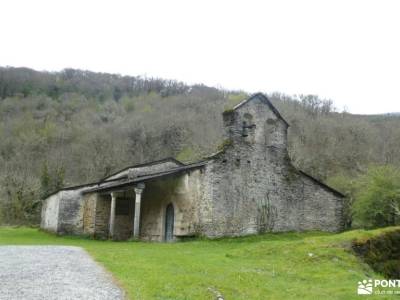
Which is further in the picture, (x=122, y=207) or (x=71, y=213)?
(x=71, y=213)

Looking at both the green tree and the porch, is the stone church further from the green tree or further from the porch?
the green tree

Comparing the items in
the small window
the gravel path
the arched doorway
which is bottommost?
the gravel path

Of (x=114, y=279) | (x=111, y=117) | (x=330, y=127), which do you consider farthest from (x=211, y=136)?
(x=114, y=279)

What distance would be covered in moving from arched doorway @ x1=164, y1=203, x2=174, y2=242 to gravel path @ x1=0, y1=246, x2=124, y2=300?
32.6ft

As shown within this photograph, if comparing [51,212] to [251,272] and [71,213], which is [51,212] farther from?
[251,272]

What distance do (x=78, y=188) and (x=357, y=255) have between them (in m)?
18.0

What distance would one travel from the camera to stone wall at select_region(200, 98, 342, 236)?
73.3ft

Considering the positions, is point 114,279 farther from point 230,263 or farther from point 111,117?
point 111,117

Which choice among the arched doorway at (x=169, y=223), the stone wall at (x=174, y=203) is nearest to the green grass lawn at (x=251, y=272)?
the stone wall at (x=174, y=203)

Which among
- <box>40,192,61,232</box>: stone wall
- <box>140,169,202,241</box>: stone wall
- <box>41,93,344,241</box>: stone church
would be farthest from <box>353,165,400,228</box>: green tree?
<box>40,192,61,232</box>: stone wall

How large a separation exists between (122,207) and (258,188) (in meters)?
8.25

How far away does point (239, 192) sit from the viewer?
22984 mm

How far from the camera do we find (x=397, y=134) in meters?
53.6

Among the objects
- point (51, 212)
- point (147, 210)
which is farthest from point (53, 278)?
point (51, 212)
